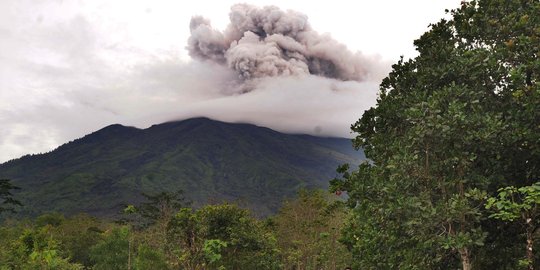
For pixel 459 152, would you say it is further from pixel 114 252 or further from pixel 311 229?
pixel 311 229

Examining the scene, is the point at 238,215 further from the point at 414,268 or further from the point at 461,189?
the point at 461,189

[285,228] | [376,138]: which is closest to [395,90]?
[376,138]

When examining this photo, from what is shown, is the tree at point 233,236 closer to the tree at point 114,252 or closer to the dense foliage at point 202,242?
the dense foliage at point 202,242

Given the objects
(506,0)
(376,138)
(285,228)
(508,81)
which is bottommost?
(285,228)


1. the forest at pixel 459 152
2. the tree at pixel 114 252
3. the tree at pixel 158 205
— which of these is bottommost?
the tree at pixel 158 205

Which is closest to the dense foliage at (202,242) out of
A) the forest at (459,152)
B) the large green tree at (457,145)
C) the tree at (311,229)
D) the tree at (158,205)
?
the tree at (311,229)

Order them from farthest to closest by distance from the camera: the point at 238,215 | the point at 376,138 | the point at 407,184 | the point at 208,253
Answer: the point at 238,215 → the point at 208,253 → the point at 376,138 → the point at 407,184

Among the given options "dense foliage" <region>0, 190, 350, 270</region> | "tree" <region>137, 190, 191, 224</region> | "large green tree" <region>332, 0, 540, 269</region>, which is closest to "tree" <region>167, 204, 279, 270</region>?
"dense foliage" <region>0, 190, 350, 270</region>

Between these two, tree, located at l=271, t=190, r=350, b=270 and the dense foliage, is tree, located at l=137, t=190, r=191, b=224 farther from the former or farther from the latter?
tree, located at l=271, t=190, r=350, b=270

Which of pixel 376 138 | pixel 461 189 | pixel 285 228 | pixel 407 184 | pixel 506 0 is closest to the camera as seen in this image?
pixel 461 189
